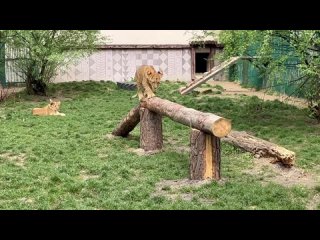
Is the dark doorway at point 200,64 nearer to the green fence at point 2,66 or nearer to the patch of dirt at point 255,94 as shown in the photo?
the patch of dirt at point 255,94

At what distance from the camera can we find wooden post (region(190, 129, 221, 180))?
6.73 metres

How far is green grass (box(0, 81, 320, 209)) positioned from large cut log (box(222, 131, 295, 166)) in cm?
16

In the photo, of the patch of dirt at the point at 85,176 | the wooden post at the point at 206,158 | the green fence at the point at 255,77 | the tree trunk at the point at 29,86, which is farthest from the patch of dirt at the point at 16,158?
the green fence at the point at 255,77

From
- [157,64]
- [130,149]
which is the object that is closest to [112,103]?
[130,149]

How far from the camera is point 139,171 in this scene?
760 centimetres

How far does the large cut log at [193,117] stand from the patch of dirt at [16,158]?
2259mm

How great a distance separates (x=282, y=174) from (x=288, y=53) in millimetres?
4807

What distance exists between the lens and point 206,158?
6.73 meters

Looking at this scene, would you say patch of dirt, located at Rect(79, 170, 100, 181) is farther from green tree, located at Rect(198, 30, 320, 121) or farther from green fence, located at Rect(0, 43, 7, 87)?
green fence, located at Rect(0, 43, 7, 87)

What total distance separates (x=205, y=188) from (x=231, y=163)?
1.65 m

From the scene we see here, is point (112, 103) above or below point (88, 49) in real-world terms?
below

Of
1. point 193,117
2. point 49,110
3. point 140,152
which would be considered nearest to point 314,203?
point 193,117

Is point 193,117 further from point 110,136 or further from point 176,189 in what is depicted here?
point 110,136
